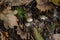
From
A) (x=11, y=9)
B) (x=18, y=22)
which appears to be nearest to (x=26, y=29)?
(x=18, y=22)

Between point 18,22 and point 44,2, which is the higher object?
point 44,2

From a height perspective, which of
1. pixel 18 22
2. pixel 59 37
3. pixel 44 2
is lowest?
pixel 59 37

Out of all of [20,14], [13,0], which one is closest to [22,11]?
[20,14]

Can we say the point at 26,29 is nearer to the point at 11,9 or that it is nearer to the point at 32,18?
the point at 32,18

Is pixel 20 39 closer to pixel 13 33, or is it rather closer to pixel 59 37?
pixel 13 33

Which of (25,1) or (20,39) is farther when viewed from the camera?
(25,1)

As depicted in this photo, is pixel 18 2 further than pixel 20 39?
Yes

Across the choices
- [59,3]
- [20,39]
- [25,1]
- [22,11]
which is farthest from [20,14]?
[59,3]

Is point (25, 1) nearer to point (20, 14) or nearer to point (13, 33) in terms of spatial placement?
point (20, 14)

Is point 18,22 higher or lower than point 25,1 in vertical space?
lower
